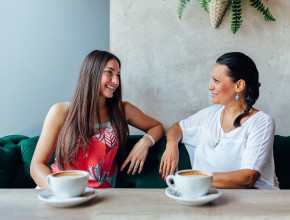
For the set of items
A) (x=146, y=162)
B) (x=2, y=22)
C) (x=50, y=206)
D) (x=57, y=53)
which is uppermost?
(x=2, y=22)

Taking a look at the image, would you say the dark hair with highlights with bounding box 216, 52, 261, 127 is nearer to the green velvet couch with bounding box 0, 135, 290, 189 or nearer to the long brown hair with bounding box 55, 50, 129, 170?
the green velvet couch with bounding box 0, 135, 290, 189

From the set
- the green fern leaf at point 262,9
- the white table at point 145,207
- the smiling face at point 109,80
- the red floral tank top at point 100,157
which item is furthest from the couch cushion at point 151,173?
the green fern leaf at point 262,9

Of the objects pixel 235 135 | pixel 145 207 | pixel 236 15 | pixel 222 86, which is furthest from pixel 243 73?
pixel 145 207

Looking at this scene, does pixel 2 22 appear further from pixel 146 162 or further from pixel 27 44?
pixel 146 162

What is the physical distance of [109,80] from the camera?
1674mm

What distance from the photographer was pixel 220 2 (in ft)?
6.21

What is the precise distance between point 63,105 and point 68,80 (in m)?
0.62

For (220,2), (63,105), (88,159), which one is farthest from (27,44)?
(220,2)

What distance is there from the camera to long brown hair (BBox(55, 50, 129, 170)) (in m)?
1.53

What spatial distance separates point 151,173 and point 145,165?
2.4 inches

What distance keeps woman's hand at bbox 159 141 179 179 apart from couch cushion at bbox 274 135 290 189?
2.01ft

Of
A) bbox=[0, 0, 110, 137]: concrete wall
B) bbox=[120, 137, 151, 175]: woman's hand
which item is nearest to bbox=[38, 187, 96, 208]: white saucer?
bbox=[120, 137, 151, 175]: woman's hand

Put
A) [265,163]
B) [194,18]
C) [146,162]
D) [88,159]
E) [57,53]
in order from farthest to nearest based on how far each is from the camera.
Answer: [57,53]
[194,18]
[146,162]
[88,159]
[265,163]

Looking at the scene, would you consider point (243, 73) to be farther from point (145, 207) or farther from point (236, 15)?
point (145, 207)
